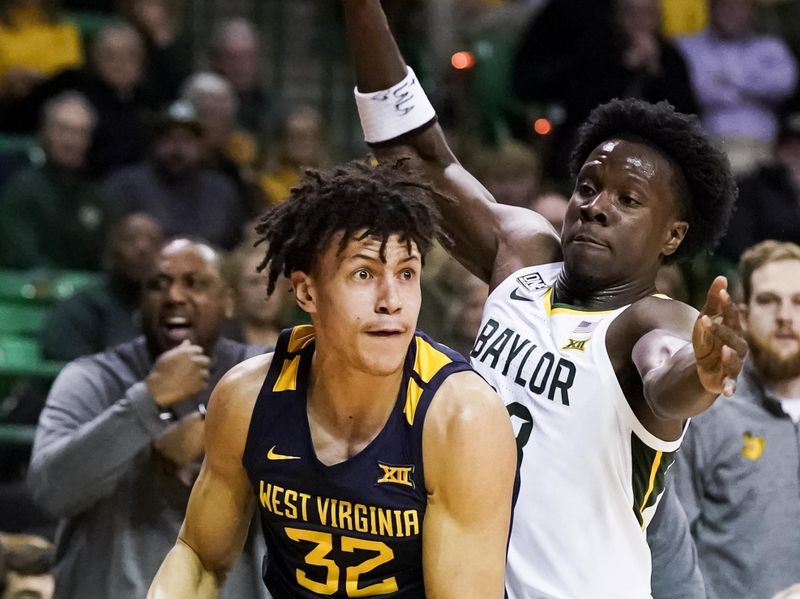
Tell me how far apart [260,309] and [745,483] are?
2.06 meters

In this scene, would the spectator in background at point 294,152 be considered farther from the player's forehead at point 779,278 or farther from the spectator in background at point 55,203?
the player's forehead at point 779,278

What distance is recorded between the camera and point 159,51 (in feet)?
27.9

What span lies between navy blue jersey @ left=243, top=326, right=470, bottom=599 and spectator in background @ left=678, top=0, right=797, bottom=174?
217 inches

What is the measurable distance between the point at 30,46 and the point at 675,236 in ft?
18.1

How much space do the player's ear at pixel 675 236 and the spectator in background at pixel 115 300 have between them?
10.0 feet

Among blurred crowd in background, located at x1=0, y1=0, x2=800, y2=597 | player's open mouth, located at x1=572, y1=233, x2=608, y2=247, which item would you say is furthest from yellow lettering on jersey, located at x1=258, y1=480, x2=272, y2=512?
blurred crowd in background, located at x1=0, y1=0, x2=800, y2=597

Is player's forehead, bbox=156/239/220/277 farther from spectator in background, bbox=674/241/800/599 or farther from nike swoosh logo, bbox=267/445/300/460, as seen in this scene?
nike swoosh logo, bbox=267/445/300/460

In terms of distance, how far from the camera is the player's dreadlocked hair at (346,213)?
3.21m

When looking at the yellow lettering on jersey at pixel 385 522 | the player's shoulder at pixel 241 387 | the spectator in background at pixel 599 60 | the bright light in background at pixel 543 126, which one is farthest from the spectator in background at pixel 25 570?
the bright light in background at pixel 543 126

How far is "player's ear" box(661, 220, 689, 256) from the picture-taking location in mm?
3850

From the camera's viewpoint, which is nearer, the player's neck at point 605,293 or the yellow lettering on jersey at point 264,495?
the yellow lettering on jersey at point 264,495

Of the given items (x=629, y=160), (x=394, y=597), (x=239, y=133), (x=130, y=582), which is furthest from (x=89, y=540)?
(x=239, y=133)

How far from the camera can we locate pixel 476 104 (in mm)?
8633

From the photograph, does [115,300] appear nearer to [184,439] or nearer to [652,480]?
[184,439]
